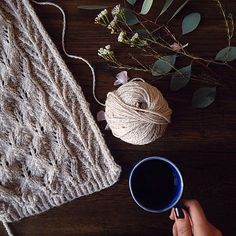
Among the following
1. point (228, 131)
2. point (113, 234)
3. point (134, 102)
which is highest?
point (134, 102)

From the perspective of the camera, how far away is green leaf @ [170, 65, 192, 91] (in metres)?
0.90

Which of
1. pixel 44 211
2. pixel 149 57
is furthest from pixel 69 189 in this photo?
pixel 149 57

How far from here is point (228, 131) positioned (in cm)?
92

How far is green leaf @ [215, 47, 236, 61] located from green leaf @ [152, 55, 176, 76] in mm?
96

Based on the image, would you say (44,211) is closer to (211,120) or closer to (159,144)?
(159,144)

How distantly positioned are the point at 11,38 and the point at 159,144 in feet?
1.22

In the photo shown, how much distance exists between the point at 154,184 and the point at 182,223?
9 cm

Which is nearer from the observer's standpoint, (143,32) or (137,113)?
(137,113)

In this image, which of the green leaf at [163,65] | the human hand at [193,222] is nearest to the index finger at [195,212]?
the human hand at [193,222]

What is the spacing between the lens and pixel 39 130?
2.96 ft

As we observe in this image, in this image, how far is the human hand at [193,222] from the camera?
815mm

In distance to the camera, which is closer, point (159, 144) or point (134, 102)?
point (134, 102)

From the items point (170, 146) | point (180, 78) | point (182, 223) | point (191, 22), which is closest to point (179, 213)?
point (182, 223)

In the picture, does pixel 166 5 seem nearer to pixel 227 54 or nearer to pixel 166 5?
pixel 166 5
